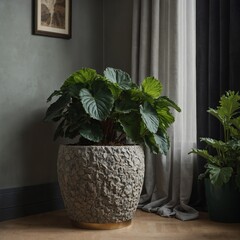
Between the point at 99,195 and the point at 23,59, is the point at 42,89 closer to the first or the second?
the point at 23,59

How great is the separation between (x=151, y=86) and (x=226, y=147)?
2.12 feet

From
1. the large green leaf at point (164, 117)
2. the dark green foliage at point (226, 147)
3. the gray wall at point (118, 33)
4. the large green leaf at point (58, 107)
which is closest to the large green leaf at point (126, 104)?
the large green leaf at point (164, 117)

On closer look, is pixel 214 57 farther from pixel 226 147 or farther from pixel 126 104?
pixel 126 104

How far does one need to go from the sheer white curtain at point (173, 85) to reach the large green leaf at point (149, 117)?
1.86ft

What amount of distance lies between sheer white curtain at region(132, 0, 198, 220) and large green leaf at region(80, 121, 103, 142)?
0.76m

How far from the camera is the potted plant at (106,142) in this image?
9.09 feet

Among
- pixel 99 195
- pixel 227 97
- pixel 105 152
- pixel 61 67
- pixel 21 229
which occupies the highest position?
pixel 61 67

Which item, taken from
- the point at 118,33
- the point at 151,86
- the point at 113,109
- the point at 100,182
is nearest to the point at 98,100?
the point at 113,109

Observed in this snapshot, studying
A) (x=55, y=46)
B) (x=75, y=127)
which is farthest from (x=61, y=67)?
(x=75, y=127)

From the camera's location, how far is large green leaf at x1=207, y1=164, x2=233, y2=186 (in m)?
2.80

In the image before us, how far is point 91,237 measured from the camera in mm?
2691

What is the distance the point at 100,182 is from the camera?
277 cm

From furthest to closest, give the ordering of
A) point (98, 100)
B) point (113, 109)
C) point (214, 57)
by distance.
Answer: point (214, 57) → point (113, 109) → point (98, 100)

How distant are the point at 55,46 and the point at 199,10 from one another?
1.17 meters
